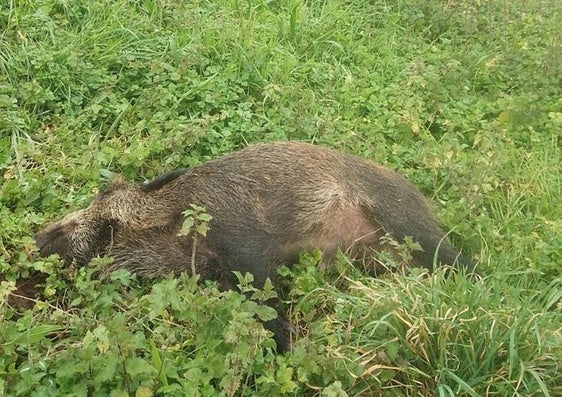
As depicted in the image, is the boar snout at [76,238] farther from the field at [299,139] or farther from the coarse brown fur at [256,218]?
the field at [299,139]

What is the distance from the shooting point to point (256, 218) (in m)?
4.20

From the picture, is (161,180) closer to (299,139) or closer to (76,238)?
(76,238)

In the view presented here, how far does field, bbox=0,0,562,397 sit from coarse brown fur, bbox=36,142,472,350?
16 centimetres

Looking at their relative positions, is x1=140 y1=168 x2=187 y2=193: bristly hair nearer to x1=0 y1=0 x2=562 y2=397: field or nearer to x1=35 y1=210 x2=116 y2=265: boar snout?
x1=35 y1=210 x2=116 y2=265: boar snout

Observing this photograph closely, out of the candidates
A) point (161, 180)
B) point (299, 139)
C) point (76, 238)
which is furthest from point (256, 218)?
point (299, 139)

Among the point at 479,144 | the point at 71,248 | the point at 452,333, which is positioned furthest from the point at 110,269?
the point at 479,144

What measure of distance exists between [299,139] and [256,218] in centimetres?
126

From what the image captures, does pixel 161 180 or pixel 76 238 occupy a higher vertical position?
pixel 161 180

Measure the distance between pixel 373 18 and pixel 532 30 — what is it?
56.6 inches

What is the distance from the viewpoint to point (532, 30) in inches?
259

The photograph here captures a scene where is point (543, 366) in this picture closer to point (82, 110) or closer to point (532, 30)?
point (82, 110)

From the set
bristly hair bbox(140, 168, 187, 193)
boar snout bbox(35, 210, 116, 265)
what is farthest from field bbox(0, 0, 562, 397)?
bristly hair bbox(140, 168, 187, 193)

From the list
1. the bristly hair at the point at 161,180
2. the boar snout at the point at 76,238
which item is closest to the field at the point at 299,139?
the boar snout at the point at 76,238

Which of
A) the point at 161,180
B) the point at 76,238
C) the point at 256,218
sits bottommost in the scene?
the point at 76,238
